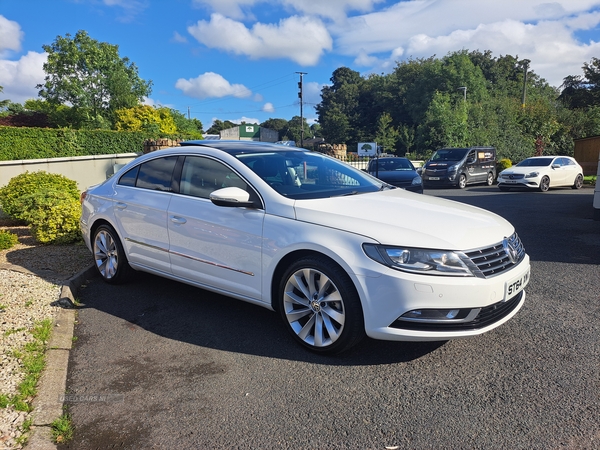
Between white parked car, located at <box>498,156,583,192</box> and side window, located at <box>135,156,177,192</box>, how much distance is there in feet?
52.5

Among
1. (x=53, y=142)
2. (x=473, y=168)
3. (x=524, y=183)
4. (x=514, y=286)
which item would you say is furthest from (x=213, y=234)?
(x=53, y=142)

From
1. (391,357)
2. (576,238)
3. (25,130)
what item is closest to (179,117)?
(25,130)

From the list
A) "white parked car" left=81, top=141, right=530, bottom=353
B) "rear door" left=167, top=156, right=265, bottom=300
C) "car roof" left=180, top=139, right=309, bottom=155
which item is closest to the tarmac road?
"white parked car" left=81, top=141, right=530, bottom=353

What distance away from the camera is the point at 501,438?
252 centimetres

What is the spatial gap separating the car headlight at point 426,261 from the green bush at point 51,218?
5.78m

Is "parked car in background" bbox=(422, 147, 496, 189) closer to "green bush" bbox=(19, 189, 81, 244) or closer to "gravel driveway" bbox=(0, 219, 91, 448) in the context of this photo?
"green bush" bbox=(19, 189, 81, 244)

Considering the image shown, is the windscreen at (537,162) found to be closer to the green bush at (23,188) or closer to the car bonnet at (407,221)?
the car bonnet at (407,221)

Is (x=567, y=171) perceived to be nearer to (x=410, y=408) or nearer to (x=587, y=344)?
(x=587, y=344)

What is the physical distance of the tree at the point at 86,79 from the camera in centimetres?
3862

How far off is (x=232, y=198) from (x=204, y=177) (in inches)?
31.0

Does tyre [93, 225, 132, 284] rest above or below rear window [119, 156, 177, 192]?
below

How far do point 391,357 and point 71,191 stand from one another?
25.7 feet

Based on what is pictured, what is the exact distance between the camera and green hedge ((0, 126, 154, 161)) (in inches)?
754

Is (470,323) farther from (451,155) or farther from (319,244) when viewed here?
(451,155)
